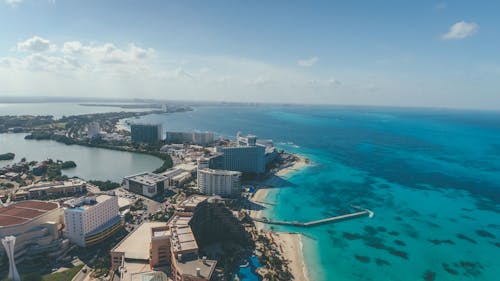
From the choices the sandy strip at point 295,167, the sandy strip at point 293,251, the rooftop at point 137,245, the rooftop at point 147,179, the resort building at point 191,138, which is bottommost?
the sandy strip at point 293,251

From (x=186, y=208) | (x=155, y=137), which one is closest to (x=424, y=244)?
(x=186, y=208)

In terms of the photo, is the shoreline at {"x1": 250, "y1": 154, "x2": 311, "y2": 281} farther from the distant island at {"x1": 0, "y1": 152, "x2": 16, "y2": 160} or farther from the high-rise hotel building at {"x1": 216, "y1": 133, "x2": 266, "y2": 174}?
the distant island at {"x1": 0, "y1": 152, "x2": 16, "y2": 160}

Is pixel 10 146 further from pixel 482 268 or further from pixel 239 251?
pixel 482 268

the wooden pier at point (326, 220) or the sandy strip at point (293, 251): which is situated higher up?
the wooden pier at point (326, 220)

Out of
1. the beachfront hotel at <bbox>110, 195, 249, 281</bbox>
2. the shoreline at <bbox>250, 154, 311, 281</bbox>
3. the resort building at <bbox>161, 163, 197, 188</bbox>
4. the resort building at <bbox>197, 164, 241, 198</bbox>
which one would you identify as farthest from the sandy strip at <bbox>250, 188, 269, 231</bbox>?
the resort building at <bbox>161, 163, 197, 188</bbox>

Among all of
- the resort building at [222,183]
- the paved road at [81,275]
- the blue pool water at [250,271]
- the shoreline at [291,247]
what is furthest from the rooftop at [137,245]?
the resort building at [222,183]

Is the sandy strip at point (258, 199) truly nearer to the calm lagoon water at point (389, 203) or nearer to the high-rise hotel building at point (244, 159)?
the calm lagoon water at point (389, 203)

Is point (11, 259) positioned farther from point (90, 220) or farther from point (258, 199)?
point (258, 199)
